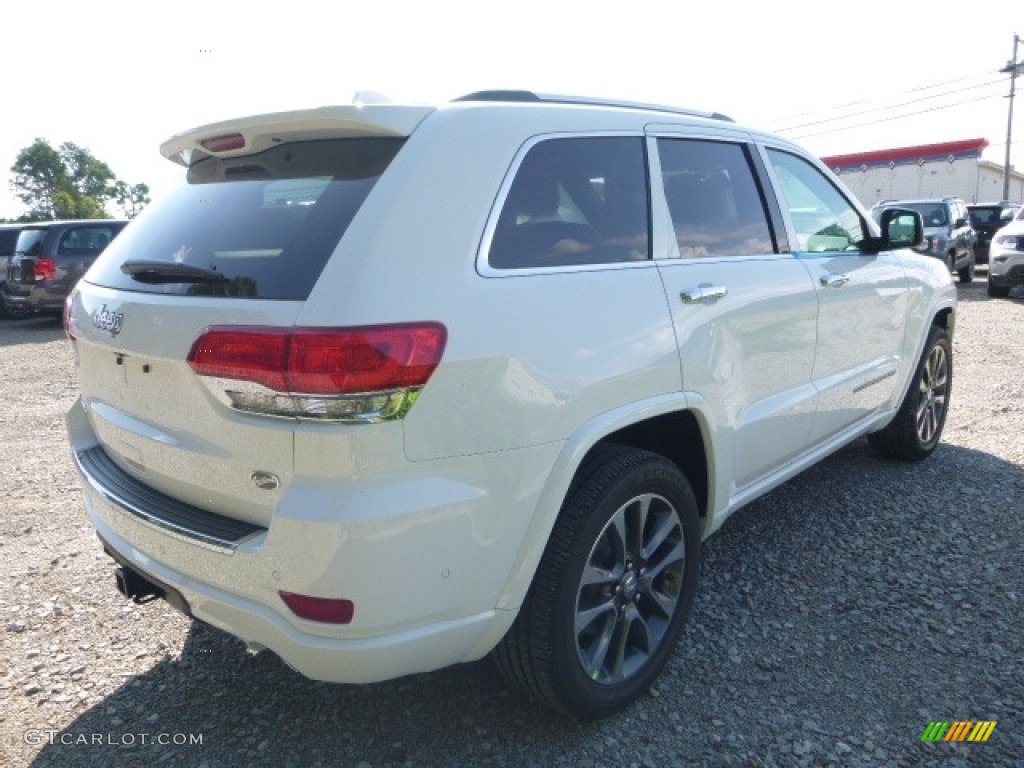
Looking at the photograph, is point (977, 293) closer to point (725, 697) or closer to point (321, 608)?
point (725, 697)

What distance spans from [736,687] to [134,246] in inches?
99.2

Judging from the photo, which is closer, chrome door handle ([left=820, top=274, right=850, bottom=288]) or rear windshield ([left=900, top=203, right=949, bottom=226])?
chrome door handle ([left=820, top=274, right=850, bottom=288])

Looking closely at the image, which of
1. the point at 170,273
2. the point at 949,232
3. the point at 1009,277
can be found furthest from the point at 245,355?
the point at 949,232

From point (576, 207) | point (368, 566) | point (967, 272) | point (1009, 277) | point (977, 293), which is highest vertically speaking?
point (576, 207)

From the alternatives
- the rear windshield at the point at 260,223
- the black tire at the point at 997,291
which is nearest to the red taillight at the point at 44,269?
the rear windshield at the point at 260,223

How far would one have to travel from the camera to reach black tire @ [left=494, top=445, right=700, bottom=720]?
2318 mm

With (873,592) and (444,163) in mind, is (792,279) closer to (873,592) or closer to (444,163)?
(873,592)

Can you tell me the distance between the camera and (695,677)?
281cm

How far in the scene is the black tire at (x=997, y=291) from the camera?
547 inches

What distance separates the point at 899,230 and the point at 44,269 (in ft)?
42.1

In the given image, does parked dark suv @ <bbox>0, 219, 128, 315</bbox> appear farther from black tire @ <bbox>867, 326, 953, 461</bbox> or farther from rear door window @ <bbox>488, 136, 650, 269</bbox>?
rear door window @ <bbox>488, 136, 650, 269</bbox>

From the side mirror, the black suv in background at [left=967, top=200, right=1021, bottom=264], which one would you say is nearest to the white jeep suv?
Result: the side mirror

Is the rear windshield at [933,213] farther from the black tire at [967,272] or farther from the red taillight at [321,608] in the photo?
the red taillight at [321,608]

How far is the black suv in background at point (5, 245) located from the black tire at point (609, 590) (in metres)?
15.3
